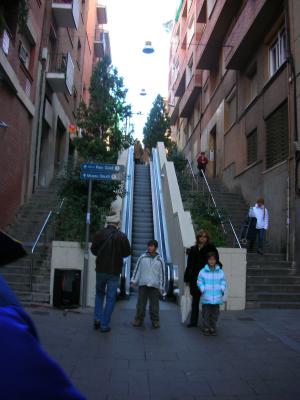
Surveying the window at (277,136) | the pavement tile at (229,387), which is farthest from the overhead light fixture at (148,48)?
the pavement tile at (229,387)

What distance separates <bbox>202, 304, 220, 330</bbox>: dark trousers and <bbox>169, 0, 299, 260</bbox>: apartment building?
550 centimetres

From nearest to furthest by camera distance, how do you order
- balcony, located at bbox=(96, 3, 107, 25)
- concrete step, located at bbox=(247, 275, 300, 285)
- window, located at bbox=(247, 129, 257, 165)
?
1. concrete step, located at bbox=(247, 275, 300, 285)
2. window, located at bbox=(247, 129, 257, 165)
3. balcony, located at bbox=(96, 3, 107, 25)

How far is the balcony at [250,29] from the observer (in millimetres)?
15789

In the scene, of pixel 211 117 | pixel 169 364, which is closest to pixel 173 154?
pixel 211 117

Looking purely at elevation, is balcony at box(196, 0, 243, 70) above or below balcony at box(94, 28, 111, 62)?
below

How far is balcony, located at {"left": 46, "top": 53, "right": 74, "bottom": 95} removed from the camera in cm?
1947

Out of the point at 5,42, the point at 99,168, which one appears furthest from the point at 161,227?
the point at 5,42

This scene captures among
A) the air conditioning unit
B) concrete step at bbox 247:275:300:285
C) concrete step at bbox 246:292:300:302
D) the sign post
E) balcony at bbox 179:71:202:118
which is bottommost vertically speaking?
concrete step at bbox 246:292:300:302

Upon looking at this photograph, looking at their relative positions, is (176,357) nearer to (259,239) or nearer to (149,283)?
(149,283)

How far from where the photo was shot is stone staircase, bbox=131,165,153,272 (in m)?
13.8

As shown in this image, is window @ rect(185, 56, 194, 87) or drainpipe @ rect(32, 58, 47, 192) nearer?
drainpipe @ rect(32, 58, 47, 192)

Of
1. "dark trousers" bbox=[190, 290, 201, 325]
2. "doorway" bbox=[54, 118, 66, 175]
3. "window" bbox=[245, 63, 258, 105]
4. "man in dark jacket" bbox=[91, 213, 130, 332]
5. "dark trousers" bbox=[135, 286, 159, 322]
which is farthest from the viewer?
"doorway" bbox=[54, 118, 66, 175]

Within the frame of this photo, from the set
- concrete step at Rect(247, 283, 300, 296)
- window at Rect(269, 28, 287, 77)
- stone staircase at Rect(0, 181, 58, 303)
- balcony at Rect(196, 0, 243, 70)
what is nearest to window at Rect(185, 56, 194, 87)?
balcony at Rect(196, 0, 243, 70)

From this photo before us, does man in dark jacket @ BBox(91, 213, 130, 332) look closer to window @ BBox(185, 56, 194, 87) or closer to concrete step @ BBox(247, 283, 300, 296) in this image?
concrete step @ BBox(247, 283, 300, 296)
